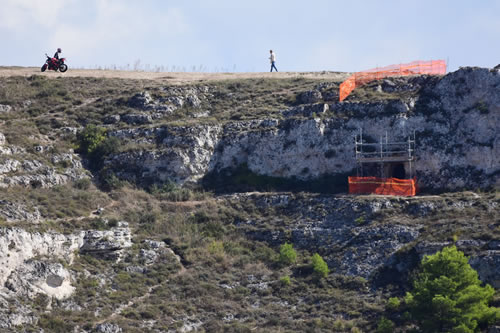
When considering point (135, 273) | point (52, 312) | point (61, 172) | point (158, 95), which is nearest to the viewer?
point (52, 312)

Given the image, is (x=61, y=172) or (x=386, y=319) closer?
(x=386, y=319)

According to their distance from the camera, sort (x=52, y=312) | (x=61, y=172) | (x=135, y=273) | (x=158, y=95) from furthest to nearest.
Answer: (x=158, y=95) → (x=61, y=172) → (x=135, y=273) → (x=52, y=312)

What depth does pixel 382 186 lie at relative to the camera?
52.0 metres

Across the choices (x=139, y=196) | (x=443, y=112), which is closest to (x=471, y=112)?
(x=443, y=112)

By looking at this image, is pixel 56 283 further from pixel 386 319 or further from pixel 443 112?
pixel 443 112

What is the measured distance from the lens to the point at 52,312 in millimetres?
40219

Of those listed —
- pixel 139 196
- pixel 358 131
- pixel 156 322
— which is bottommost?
pixel 156 322

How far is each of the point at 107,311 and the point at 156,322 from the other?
2.55 metres

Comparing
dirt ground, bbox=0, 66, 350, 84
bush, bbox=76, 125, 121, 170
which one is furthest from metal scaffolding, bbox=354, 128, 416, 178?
bush, bbox=76, 125, 121, 170

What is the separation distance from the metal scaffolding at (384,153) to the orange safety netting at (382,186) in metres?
1.02

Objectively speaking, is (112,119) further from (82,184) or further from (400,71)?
(400,71)

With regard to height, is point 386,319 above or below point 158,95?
below

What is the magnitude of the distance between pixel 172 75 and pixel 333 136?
69.4 feet

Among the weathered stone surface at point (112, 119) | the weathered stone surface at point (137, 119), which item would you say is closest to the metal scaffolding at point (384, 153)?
the weathered stone surface at point (137, 119)
